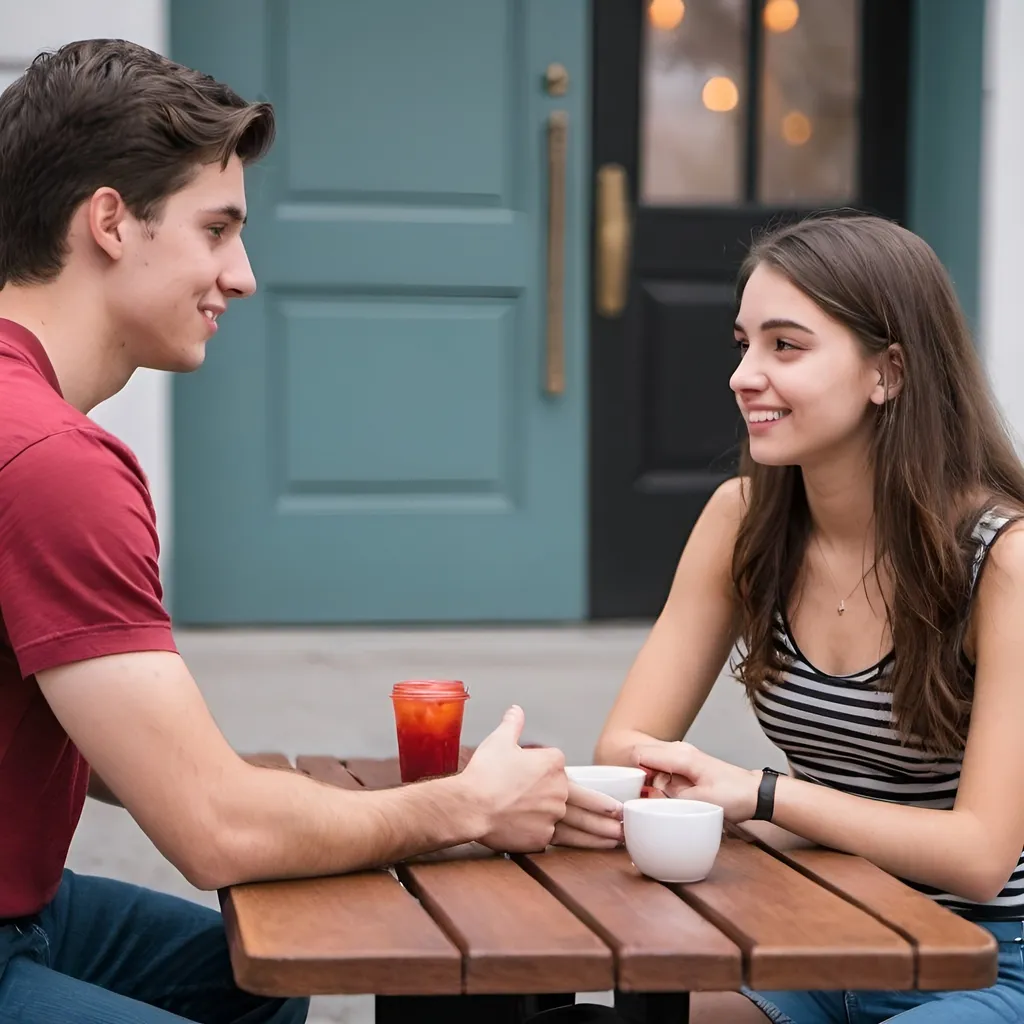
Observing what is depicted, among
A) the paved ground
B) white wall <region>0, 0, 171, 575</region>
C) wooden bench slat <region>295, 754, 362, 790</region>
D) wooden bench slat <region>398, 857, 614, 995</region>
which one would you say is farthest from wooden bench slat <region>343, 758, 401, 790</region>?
white wall <region>0, 0, 171, 575</region>

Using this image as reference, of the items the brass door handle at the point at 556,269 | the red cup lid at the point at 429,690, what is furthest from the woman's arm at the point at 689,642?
the brass door handle at the point at 556,269

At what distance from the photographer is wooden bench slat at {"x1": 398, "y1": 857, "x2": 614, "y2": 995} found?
1282 mm

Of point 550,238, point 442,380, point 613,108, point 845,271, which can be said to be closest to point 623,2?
point 613,108

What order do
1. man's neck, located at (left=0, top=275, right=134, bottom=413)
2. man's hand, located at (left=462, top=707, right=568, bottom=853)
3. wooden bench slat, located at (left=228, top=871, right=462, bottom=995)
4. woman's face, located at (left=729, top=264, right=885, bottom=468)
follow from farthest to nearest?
woman's face, located at (left=729, top=264, right=885, bottom=468), man's neck, located at (left=0, top=275, right=134, bottom=413), man's hand, located at (left=462, top=707, right=568, bottom=853), wooden bench slat, located at (left=228, top=871, right=462, bottom=995)

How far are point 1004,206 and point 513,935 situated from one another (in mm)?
3925

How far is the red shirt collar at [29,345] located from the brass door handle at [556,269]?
10.2 ft

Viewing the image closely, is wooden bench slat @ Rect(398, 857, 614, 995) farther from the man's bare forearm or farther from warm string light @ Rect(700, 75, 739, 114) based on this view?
warm string light @ Rect(700, 75, 739, 114)

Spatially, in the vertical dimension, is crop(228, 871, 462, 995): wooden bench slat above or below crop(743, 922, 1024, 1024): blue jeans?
above

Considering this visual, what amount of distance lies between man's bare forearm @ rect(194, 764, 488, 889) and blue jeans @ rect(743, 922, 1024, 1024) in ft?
1.76

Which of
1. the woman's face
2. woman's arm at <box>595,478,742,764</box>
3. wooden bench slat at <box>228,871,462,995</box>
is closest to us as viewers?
wooden bench slat at <box>228,871,462,995</box>

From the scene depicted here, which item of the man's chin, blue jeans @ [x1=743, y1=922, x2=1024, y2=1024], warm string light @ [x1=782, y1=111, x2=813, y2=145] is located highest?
warm string light @ [x1=782, y1=111, x2=813, y2=145]

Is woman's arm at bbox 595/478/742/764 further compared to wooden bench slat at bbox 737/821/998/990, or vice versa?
woman's arm at bbox 595/478/742/764

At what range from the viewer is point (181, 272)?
1.76 m

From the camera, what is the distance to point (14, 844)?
1.57 metres
